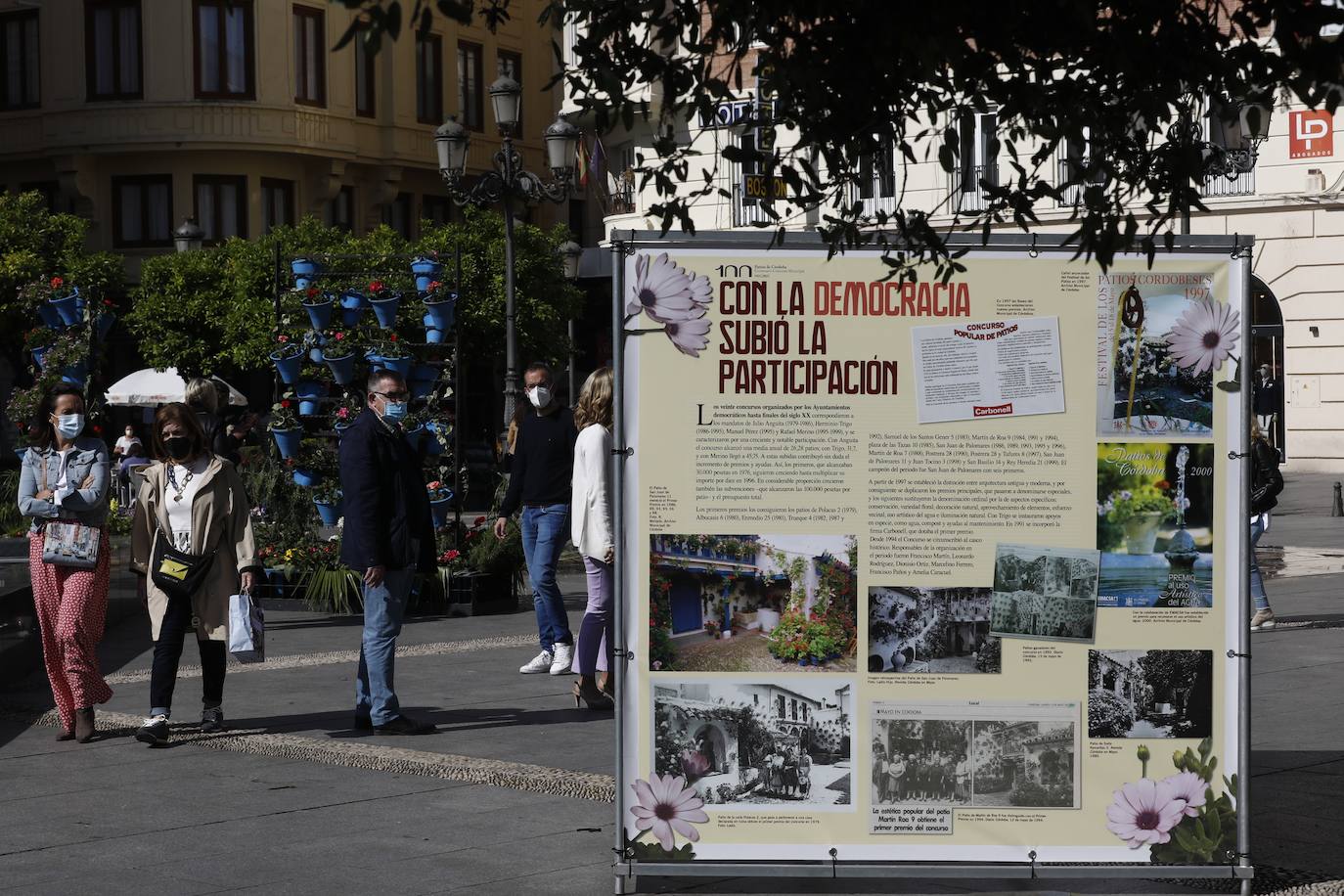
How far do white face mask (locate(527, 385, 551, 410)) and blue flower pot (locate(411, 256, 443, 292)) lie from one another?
4286 millimetres

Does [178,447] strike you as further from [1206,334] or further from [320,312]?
[320,312]

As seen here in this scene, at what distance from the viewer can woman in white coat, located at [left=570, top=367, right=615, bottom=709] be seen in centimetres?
999

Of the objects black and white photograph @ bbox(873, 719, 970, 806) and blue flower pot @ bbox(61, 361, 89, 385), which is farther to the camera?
blue flower pot @ bbox(61, 361, 89, 385)

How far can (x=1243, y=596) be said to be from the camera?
5895 mm

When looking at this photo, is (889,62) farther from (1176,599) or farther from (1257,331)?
(1257,331)

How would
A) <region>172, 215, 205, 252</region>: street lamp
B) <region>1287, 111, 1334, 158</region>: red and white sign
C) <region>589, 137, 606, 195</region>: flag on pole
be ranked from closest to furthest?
<region>172, 215, 205, 252</region>: street lamp, <region>1287, 111, 1334, 158</region>: red and white sign, <region>589, 137, 606, 195</region>: flag on pole

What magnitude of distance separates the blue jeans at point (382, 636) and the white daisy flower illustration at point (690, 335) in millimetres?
3634

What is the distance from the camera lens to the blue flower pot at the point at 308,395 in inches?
623

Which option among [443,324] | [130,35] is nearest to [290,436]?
[443,324]

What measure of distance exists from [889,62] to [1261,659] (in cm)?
778

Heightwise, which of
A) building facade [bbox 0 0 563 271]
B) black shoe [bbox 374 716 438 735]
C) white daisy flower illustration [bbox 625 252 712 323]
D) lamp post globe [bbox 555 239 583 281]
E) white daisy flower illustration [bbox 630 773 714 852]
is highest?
building facade [bbox 0 0 563 271]

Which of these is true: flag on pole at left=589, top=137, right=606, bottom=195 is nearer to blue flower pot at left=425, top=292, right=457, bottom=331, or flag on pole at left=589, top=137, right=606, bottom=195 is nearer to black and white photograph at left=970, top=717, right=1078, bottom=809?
blue flower pot at left=425, top=292, right=457, bottom=331

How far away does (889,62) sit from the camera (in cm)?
502

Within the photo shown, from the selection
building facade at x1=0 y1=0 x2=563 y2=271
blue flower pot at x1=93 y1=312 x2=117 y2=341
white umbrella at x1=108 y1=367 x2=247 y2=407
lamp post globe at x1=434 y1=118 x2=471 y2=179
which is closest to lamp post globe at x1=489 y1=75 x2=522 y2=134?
lamp post globe at x1=434 y1=118 x2=471 y2=179
